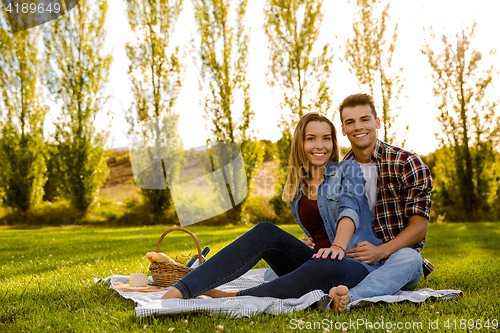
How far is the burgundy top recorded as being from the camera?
280 centimetres

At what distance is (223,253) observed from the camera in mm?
2475

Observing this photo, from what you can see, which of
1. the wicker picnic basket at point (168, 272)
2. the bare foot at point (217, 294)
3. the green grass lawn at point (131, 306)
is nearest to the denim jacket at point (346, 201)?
the green grass lawn at point (131, 306)

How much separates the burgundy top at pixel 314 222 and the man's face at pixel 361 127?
69cm

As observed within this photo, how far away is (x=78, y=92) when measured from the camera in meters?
13.1

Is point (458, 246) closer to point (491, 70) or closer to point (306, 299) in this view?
point (306, 299)

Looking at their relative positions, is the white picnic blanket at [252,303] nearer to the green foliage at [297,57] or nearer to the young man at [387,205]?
the young man at [387,205]

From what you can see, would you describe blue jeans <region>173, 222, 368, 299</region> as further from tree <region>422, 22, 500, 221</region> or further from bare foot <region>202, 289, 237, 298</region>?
tree <region>422, 22, 500, 221</region>

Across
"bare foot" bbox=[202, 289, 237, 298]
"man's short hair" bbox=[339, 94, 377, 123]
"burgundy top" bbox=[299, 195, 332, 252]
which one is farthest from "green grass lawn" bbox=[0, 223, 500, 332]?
"man's short hair" bbox=[339, 94, 377, 123]

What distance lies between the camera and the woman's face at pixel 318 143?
9.50 feet

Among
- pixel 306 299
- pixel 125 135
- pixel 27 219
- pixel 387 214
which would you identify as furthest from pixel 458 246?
pixel 27 219

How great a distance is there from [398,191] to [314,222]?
721mm

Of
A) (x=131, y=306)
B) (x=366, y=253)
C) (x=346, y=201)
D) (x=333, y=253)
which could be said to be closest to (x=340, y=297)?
(x=333, y=253)

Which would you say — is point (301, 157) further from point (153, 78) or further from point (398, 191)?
point (153, 78)

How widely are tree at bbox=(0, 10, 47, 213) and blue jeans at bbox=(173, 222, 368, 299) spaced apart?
1334cm
